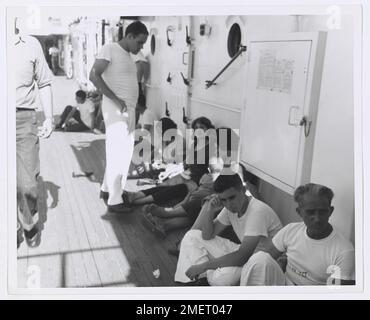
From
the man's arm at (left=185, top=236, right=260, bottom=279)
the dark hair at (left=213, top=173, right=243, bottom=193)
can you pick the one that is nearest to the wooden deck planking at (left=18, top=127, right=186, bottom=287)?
the man's arm at (left=185, top=236, right=260, bottom=279)

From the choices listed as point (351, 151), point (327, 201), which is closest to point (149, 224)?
point (327, 201)

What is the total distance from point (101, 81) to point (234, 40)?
0.71 metres

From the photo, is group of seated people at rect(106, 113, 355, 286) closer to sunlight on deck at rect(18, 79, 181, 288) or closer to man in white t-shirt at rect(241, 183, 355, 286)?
man in white t-shirt at rect(241, 183, 355, 286)

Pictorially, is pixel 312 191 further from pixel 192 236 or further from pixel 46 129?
pixel 46 129

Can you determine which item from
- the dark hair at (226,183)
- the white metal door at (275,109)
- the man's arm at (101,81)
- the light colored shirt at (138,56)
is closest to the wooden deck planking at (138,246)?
the man's arm at (101,81)

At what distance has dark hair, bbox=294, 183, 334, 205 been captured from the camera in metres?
1.82

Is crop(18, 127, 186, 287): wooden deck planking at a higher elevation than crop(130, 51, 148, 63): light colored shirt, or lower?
lower

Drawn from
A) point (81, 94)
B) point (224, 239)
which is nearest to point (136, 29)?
point (81, 94)

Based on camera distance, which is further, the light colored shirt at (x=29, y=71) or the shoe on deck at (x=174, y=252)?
the shoe on deck at (x=174, y=252)

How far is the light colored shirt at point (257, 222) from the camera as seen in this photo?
188 centimetres

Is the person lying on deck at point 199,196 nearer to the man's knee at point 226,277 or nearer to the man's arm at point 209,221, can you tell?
the man's arm at point 209,221
